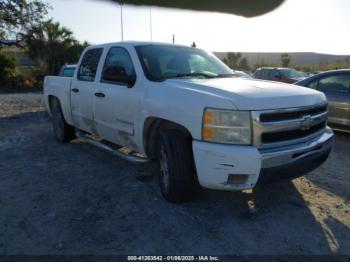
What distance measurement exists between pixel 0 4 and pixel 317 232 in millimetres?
24784

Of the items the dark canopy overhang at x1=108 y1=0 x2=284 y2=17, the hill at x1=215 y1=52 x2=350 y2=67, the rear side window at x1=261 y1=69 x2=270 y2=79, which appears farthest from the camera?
the hill at x1=215 y1=52 x2=350 y2=67

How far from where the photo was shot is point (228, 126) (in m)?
3.37

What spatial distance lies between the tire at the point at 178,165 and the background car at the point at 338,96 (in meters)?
4.40

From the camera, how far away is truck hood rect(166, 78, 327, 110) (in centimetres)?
338

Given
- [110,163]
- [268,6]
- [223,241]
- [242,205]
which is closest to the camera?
[223,241]

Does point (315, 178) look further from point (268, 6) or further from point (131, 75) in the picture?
point (268, 6)

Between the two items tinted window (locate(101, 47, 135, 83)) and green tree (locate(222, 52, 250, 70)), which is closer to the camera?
tinted window (locate(101, 47, 135, 83))

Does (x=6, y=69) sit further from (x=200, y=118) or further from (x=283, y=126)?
(x=283, y=126)

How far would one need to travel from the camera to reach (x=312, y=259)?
118 inches

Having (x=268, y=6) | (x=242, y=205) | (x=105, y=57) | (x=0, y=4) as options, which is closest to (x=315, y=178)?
(x=242, y=205)

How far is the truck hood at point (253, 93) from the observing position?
338 centimetres

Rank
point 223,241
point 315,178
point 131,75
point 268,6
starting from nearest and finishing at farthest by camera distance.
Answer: point 223,241
point 131,75
point 315,178
point 268,6

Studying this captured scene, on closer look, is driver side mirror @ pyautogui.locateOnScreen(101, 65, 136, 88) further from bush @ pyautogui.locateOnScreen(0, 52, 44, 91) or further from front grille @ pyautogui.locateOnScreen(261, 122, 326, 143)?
bush @ pyautogui.locateOnScreen(0, 52, 44, 91)

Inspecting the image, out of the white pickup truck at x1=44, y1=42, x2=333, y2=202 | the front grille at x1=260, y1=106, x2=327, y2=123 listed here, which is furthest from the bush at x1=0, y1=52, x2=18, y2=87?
the front grille at x1=260, y1=106, x2=327, y2=123
